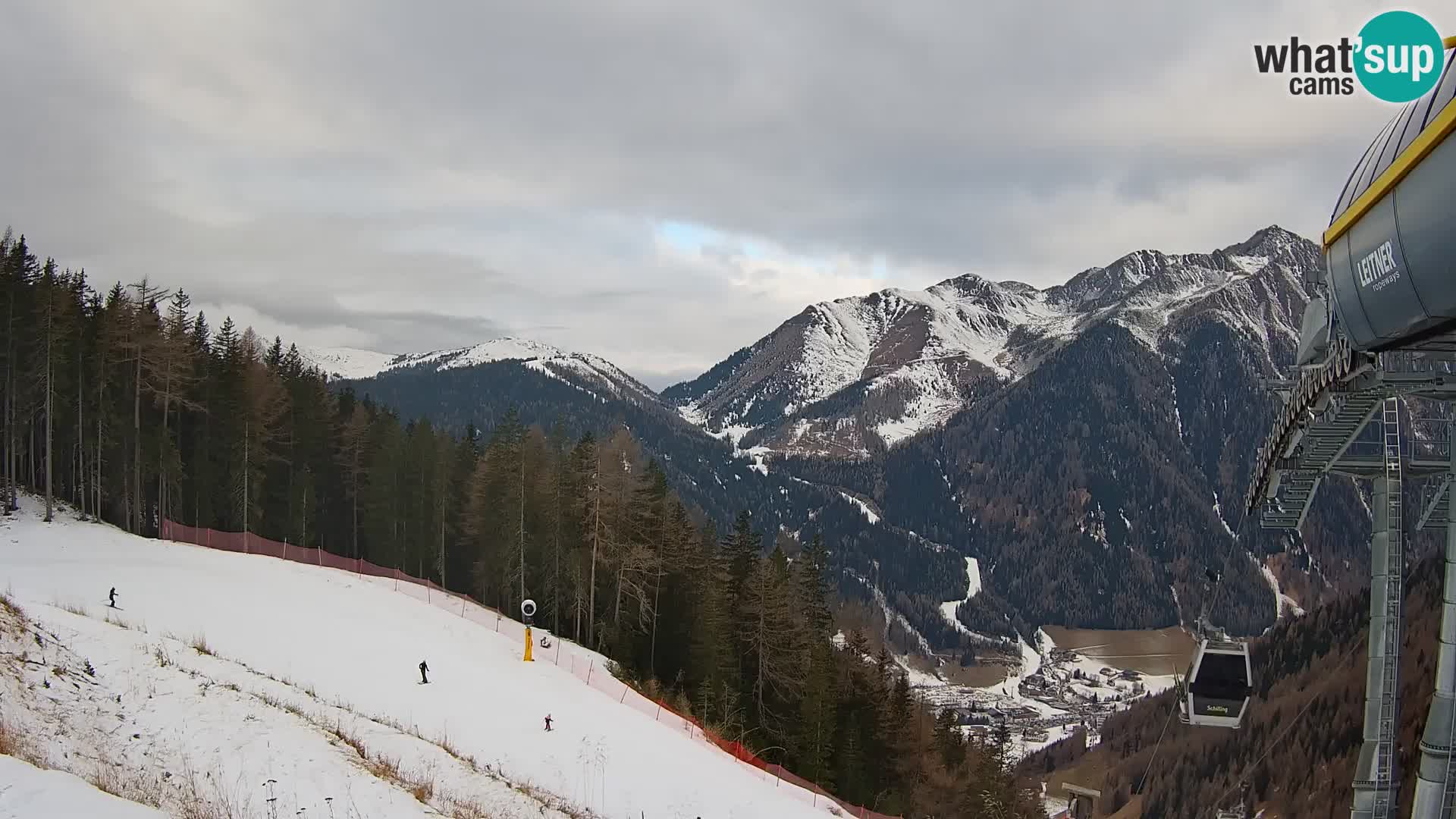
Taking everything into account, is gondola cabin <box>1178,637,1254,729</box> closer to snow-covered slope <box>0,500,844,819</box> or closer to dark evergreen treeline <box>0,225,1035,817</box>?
snow-covered slope <box>0,500,844,819</box>

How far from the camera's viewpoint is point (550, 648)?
36.1m

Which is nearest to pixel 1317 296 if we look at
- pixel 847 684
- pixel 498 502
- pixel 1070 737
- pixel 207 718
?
pixel 207 718

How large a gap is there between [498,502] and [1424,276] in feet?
146

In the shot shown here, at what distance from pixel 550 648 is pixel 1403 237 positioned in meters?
33.6

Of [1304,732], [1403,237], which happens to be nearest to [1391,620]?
[1403,237]

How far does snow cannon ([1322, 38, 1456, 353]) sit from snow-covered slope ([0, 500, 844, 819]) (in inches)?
566

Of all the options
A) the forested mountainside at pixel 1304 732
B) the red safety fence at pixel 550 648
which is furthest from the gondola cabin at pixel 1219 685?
the red safety fence at pixel 550 648

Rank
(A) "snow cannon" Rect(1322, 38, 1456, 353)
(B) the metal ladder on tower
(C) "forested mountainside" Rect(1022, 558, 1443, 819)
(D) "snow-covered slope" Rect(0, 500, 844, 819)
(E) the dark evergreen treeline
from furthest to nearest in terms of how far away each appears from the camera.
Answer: (E) the dark evergreen treeline → (C) "forested mountainside" Rect(1022, 558, 1443, 819) → (B) the metal ladder on tower → (D) "snow-covered slope" Rect(0, 500, 844, 819) → (A) "snow cannon" Rect(1322, 38, 1456, 353)

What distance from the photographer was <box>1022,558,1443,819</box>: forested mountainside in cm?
2217

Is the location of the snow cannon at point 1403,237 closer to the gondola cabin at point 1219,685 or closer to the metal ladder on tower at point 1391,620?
the metal ladder on tower at point 1391,620

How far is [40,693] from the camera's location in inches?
571

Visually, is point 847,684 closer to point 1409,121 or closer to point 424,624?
point 424,624

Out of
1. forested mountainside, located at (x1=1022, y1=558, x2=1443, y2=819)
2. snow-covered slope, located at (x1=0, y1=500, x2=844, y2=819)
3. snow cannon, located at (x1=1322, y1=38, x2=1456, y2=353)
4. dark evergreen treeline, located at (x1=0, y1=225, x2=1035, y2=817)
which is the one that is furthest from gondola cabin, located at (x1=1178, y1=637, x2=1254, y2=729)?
dark evergreen treeline, located at (x1=0, y1=225, x2=1035, y2=817)

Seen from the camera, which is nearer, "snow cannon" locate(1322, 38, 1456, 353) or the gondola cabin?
"snow cannon" locate(1322, 38, 1456, 353)
